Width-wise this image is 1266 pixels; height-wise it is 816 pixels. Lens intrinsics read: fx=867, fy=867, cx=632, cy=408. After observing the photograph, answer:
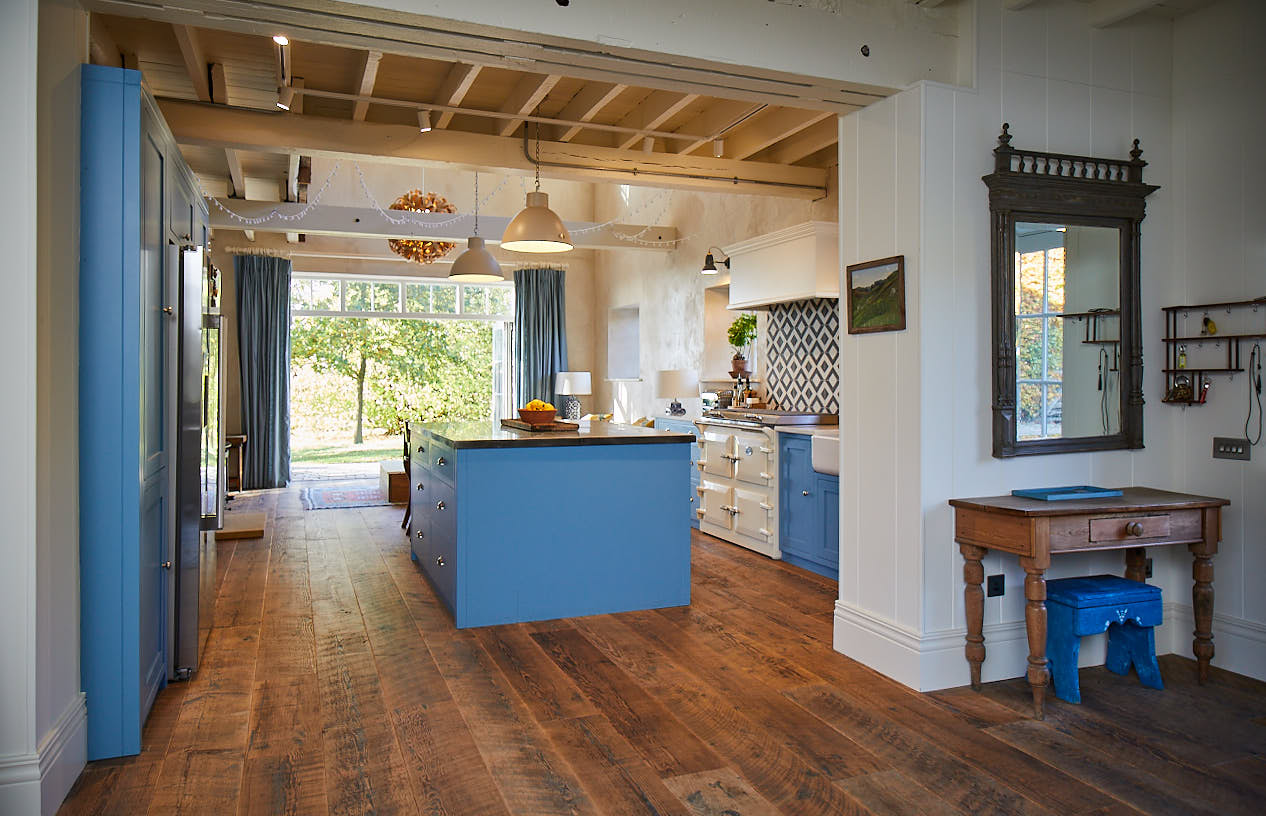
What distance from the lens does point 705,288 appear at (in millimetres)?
7770

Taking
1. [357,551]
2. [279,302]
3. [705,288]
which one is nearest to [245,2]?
[357,551]

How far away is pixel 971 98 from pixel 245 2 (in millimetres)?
2575

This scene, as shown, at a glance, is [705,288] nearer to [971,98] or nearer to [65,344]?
[971,98]

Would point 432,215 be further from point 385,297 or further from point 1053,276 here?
point 1053,276

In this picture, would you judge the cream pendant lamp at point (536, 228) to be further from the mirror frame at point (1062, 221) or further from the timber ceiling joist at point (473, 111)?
the mirror frame at point (1062, 221)

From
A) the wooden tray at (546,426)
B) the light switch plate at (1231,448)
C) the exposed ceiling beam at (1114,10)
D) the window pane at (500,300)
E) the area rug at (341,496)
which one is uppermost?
the exposed ceiling beam at (1114,10)

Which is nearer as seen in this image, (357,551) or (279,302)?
(357,551)

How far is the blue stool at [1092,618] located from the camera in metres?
3.07

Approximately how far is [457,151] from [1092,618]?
418 centimetres

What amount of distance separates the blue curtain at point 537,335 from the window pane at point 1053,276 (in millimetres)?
7654

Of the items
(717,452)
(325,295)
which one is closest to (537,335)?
(325,295)

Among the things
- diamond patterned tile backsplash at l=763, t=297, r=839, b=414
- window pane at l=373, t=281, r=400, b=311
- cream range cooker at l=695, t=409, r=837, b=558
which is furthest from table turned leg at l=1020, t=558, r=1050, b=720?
window pane at l=373, t=281, r=400, b=311

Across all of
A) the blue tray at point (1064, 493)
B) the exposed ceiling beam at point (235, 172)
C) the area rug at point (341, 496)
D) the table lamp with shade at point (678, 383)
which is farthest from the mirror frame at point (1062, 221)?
the area rug at point (341, 496)

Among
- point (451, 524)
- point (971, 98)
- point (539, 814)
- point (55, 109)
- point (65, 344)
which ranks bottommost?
point (539, 814)
